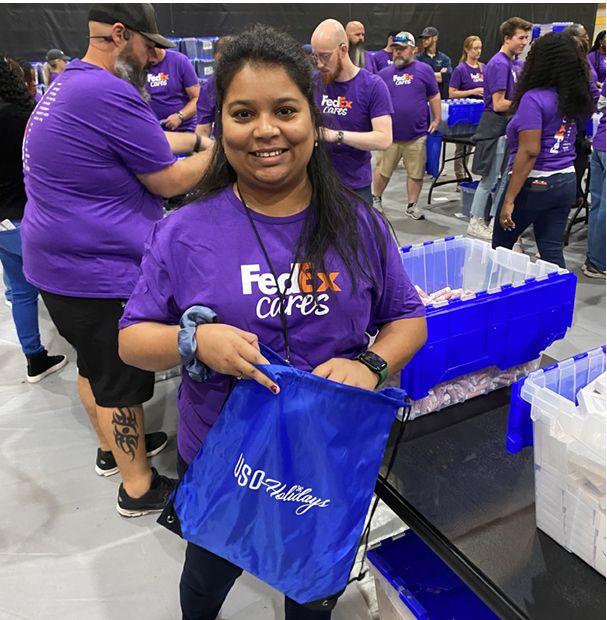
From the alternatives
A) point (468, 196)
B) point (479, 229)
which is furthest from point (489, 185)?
point (468, 196)

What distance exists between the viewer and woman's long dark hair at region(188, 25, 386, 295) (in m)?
0.95

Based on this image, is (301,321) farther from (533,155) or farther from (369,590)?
(533,155)

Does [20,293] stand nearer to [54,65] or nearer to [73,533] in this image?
[73,533]

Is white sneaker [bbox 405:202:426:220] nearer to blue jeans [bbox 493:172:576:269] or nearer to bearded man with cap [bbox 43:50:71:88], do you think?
blue jeans [bbox 493:172:576:269]

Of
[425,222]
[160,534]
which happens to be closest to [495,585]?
[160,534]

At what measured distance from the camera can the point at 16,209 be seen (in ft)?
8.75

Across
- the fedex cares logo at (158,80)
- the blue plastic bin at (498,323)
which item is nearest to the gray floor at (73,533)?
the blue plastic bin at (498,323)

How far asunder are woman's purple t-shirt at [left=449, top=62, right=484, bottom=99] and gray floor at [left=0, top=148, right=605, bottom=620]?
189 inches

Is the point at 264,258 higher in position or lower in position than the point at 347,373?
higher

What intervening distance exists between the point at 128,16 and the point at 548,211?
7.79 ft

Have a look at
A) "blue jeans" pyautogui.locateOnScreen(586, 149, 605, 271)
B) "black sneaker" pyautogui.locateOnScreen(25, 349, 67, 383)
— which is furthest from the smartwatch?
"blue jeans" pyautogui.locateOnScreen(586, 149, 605, 271)

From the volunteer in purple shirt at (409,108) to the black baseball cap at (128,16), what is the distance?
12.0 ft

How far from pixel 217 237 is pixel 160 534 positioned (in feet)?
4.87

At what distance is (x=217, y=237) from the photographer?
1.00 meters
